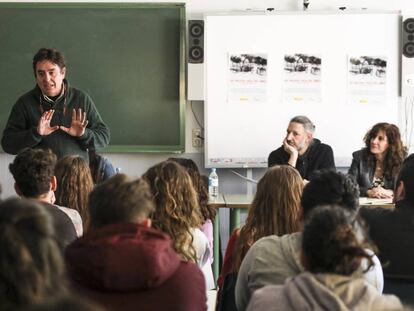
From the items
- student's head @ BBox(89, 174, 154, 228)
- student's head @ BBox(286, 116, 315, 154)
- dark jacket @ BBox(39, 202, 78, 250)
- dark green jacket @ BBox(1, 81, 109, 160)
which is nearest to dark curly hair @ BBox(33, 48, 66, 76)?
dark green jacket @ BBox(1, 81, 109, 160)

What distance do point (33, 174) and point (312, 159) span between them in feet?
10.4

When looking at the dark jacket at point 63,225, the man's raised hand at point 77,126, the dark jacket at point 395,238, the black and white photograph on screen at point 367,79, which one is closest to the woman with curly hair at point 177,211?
the dark jacket at point 63,225

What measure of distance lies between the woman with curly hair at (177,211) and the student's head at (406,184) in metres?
0.86

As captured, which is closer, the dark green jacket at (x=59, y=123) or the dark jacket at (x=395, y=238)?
the dark jacket at (x=395, y=238)

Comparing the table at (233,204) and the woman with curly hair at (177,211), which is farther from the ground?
the woman with curly hair at (177,211)

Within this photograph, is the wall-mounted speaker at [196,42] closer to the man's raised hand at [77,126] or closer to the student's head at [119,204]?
the man's raised hand at [77,126]

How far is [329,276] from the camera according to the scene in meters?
1.52

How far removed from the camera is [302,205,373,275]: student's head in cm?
154

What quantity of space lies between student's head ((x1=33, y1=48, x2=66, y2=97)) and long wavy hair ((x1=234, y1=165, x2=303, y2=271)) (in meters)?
1.94

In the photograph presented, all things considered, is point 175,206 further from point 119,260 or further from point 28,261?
point 28,261

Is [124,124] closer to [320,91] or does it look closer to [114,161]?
[114,161]

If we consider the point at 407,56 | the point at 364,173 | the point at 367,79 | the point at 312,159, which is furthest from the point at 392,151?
the point at 407,56

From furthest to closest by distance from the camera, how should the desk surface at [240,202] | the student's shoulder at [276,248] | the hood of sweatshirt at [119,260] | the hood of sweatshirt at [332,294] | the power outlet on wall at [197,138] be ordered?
the power outlet on wall at [197,138]
the desk surface at [240,202]
the student's shoulder at [276,248]
the hood of sweatshirt at [119,260]
the hood of sweatshirt at [332,294]

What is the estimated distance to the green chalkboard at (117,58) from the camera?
593cm
